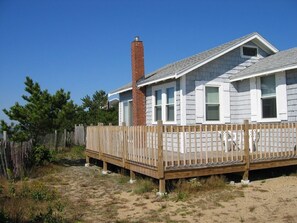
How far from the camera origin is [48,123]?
13797 millimetres

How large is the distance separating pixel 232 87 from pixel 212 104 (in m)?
1.19

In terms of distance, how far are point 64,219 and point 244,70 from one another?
9128 mm

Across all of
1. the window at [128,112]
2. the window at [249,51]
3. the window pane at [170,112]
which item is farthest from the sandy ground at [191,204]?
the window at [128,112]

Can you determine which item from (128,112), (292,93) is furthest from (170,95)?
(128,112)

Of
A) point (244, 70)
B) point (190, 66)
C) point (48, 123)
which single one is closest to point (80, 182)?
point (48, 123)

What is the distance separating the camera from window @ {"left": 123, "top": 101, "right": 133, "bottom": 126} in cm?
1642

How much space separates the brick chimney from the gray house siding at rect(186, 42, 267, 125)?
326 cm

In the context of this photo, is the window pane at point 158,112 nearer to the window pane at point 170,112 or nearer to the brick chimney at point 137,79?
the window pane at point 170,112

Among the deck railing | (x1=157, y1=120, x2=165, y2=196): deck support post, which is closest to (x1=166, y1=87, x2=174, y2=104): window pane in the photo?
the deck railing

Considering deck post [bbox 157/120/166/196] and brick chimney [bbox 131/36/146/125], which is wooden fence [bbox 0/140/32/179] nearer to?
brick chimney [bbox 131/36/146/125]

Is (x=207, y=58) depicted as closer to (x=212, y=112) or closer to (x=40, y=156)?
(x=212, y=112)

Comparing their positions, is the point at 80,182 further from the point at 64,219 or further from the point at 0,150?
the point at 64,219

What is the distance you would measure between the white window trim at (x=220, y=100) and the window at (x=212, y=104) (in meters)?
0.13

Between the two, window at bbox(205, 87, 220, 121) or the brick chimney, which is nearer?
window at bbox(205, 87, 220, 121)
